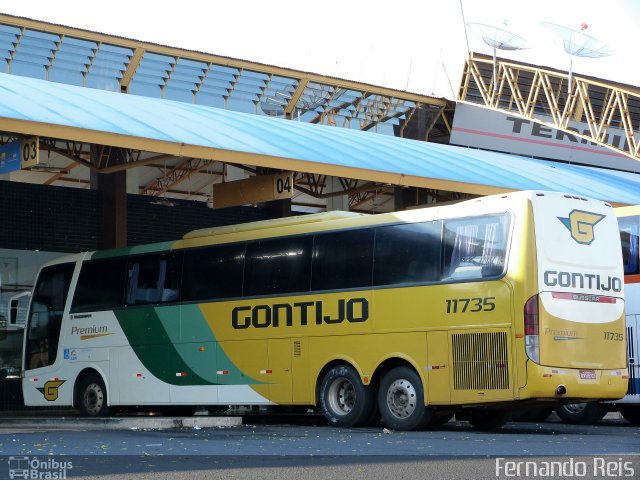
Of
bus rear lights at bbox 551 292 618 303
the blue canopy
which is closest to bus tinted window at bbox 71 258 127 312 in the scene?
the blue canopy

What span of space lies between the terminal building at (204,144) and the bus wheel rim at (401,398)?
551 cm

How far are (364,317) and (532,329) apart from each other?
277 centimetres

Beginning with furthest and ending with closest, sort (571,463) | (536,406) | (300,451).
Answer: (536,406), (300,451), (571,463)

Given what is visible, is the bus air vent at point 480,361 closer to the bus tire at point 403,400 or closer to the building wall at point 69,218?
the bus tire at point 403,400

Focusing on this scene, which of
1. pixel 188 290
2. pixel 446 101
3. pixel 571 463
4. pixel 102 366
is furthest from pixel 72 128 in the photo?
pixel 446 101

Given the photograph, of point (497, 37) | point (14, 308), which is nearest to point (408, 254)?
point (14, 308)

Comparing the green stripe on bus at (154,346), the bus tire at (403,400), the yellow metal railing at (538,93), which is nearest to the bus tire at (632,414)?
the bus tire at (403,400)

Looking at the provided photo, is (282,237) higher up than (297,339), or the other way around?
(282,237)

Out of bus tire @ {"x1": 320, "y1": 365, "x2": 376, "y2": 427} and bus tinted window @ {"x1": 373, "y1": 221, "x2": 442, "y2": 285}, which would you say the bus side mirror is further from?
bus tinted window @ {"x1": 373, "y1": 221, "x2": 442, "y2": 285}

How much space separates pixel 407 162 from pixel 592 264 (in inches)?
323

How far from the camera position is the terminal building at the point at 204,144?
20.2 metres

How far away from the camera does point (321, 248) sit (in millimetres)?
17562

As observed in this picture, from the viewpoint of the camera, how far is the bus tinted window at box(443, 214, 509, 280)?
1541 cm

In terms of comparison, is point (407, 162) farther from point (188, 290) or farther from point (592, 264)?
point (592, 264)
